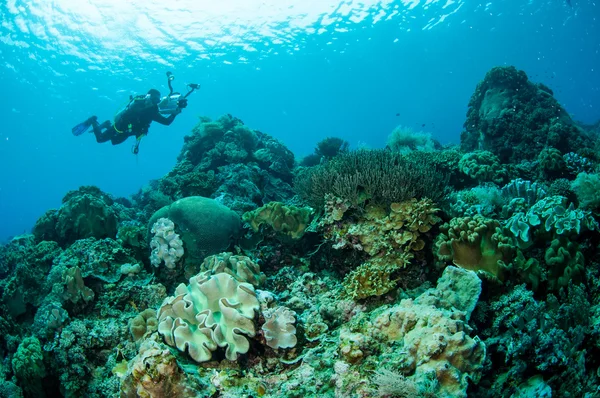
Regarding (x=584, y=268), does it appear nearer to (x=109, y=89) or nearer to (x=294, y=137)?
(x=109, y=89)

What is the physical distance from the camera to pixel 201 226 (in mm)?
6168

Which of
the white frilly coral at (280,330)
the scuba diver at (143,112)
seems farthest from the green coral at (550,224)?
the scuba diver at (143,112)

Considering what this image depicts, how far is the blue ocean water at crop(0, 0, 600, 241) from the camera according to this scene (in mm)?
32625

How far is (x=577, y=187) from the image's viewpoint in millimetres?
5328

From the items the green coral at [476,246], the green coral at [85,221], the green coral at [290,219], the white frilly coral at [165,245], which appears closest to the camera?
the green coral at [476,246]

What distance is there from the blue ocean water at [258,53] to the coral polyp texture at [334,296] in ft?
37.9

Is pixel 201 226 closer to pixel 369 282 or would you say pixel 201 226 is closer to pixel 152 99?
pixel 369 282

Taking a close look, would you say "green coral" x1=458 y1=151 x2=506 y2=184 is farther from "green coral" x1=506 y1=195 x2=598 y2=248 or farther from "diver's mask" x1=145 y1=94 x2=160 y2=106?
"diver's mask" x1=145 y1=94 x2=160 y2=106

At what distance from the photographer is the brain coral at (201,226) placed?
612 cm

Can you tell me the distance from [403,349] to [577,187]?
4.98 meters

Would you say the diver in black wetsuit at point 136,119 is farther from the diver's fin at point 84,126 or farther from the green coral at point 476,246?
the green coral at point 476,246

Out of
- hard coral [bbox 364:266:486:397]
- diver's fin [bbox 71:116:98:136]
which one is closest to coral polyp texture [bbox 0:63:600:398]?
hard coral [bbox 364:266:486:397]

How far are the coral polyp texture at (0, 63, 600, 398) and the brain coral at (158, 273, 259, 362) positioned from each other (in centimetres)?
2

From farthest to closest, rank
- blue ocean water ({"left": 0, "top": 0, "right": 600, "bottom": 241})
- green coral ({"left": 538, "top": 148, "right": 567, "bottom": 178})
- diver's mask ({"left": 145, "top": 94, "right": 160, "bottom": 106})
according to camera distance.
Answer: blue ocean water ({"left": 0, "top": 0, "right": 600, "bottom": 241})
diver's mask ({"left": 145, "top": 94, "right": 160, "bottom": 106})
green coral ({"left": 538, "top": 148, "right": 567, "bottom": 178})
